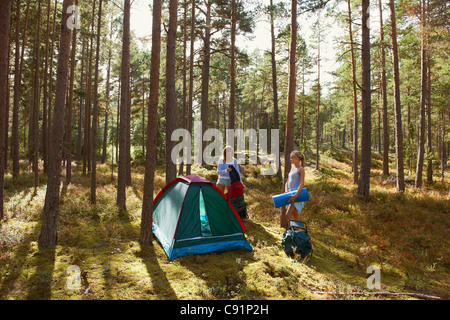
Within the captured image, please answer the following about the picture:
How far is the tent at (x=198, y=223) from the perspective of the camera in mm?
6090

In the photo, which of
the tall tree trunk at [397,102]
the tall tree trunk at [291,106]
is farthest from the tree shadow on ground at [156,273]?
the tall tree trunk at [397,102]

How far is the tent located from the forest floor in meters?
0.24

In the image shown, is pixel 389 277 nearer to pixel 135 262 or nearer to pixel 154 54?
pixel 135 262

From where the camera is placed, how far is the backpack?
6199mm

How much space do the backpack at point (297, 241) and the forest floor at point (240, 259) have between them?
22cm

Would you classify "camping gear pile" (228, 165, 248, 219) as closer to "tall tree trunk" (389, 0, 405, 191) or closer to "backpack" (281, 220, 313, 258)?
"backpack" (281, 220, 313, 258)

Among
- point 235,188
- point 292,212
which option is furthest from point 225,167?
point 292,212

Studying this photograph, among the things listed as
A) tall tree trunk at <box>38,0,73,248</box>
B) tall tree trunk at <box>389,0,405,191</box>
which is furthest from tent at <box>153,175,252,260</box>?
tall tree trunk at <box>389,0,405,191</box>

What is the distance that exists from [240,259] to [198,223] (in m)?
1.42

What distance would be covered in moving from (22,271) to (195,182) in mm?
3955

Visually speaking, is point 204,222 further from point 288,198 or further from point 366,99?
point 366,99

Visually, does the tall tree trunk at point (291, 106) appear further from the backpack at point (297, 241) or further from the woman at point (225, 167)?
the backpack at point (297, 241)

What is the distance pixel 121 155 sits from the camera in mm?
10070
